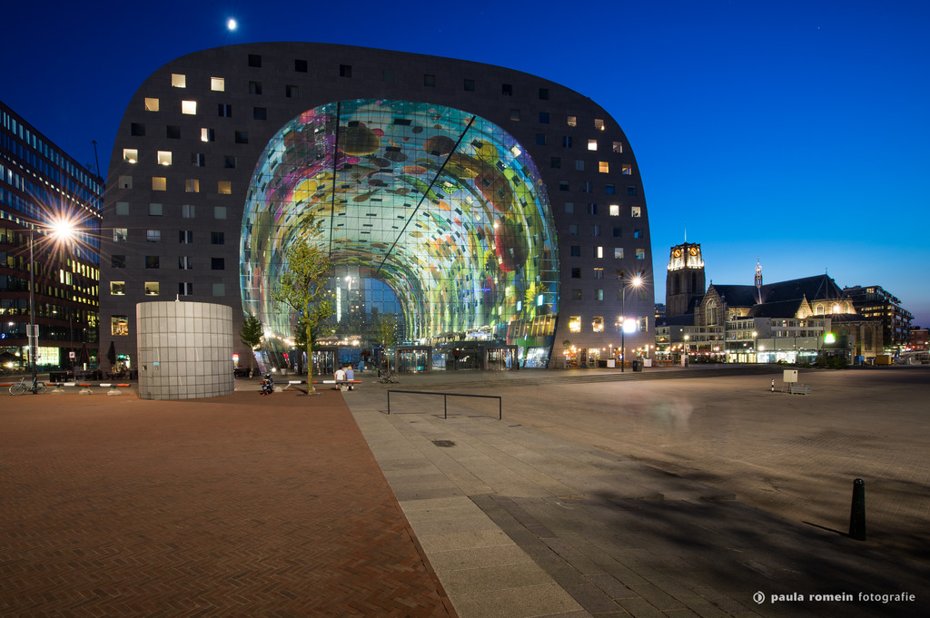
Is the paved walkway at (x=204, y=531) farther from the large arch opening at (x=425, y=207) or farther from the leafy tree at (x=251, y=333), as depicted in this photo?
the large arch opening at (x=425, y=207)

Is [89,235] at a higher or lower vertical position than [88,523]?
higher

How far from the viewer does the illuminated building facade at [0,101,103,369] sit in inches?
3041

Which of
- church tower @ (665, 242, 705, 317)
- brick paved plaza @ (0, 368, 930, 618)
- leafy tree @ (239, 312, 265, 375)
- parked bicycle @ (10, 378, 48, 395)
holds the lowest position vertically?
parked bicycle @ (10, 378, 48, 395)

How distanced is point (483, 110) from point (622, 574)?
58.6 meters

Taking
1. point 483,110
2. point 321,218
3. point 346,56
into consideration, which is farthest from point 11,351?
point 483,110

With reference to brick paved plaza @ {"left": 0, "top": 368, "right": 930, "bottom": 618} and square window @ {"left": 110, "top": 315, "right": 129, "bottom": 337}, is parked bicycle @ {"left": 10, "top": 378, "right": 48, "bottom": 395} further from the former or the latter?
square window @ {"left": 110, "top": 315, "right": 129, "bottom": 337}

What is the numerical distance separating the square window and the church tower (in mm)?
163340

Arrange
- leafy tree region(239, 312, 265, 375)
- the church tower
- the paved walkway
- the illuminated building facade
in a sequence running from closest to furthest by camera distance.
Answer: the paved walkway → leafy tree region(239, 312, 265, 375) → the illuminated building facade → the church tower

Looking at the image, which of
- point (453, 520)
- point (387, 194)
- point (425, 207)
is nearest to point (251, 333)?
point (387, 194)

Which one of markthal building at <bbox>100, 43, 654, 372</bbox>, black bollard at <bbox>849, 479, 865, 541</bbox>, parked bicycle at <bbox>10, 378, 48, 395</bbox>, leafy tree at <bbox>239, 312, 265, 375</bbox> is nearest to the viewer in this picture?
black bollard at <bbox>849, 479, 865, 541</bbox>

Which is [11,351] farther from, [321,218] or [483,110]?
[483,110]

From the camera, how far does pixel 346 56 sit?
5441 cm

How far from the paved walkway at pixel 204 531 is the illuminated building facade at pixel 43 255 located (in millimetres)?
61927

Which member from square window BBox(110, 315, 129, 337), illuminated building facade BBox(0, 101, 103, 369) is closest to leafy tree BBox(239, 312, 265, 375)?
square window BBox(110, 315, 129, 337)
